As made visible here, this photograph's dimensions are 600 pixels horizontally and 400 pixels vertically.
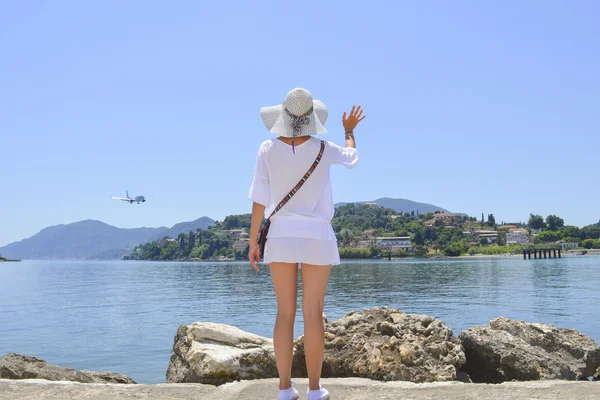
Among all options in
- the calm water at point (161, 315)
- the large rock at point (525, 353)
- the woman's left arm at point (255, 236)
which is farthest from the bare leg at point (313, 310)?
the calm water at point (161, 315)

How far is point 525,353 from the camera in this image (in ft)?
22.0

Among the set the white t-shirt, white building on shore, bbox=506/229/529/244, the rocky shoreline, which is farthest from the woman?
white building on shore, bbox=506/229/529/244

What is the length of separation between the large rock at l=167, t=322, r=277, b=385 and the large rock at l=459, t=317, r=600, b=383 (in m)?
2.42

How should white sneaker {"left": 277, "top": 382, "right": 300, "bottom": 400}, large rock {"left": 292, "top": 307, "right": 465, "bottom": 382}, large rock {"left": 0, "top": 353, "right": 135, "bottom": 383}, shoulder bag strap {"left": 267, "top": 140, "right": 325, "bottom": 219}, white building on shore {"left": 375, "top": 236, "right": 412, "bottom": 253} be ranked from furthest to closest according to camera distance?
white building on shore {"left": 375, "top": 236, "right": 412, "bottom": 253}
large rock {"left": 0, "top": 353, "right": 135, "bottom": 383}
large rock {"left": 292, "top": 307, "right": 465, "bottom": 382}
white sneaker {"left": 277, "top": 382, "right": 300, "bottom": 400}
shoulder bag strap {"left": 267, "top": 140, "right": 325, "bottom": 219}

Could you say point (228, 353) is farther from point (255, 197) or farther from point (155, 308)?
point (155, 308)

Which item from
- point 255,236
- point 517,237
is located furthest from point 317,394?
point 517,237

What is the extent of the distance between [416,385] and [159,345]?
47.0 ft

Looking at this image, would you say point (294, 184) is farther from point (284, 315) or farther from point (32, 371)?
point (32, 371)

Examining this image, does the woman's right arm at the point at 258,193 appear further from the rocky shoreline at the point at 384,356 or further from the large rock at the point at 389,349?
the large rock at the point at 389,349

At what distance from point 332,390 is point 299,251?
4.09 ft

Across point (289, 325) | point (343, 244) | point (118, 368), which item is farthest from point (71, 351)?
point (343, 244)

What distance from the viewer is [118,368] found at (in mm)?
13664

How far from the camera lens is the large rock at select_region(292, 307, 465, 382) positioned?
17.2ft

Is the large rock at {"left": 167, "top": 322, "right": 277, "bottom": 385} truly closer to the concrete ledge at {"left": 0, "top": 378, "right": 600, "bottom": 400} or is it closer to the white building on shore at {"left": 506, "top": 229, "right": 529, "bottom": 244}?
the concrete ledge at {"left": 0, "top": 378, "right": 600, "bottom": 400}
